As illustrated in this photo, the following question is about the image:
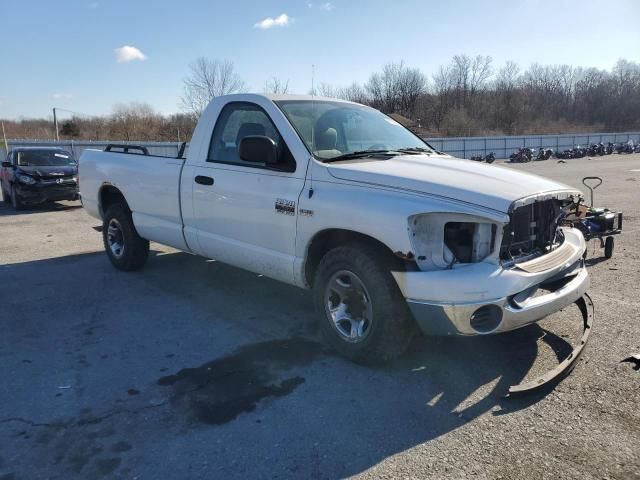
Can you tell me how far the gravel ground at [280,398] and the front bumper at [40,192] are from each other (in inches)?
346

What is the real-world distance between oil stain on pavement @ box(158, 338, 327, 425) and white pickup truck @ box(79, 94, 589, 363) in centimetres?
39

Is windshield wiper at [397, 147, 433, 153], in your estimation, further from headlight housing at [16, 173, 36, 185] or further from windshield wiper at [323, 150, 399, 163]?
headlight housing at [16, 173, 36, 185]

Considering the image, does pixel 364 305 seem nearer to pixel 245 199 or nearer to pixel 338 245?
pixel 338 245

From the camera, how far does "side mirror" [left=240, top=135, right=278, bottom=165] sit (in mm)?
4090

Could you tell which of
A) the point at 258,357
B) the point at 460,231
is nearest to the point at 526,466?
the point at 460,231

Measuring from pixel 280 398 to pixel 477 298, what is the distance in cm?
146

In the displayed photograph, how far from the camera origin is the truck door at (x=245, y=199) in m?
4.23

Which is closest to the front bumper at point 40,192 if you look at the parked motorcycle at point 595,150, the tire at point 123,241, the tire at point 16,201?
the tire at point 16,201

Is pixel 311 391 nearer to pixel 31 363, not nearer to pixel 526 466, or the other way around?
pixel 526 466

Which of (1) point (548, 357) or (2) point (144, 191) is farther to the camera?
(2) point (144, 191)

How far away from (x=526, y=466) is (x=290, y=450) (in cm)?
127

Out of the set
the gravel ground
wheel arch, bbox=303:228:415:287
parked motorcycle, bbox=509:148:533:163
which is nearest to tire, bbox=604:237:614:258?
the gravel ground

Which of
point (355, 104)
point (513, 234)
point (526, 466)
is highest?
point (355, 104)

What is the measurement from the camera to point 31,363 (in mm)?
4020
